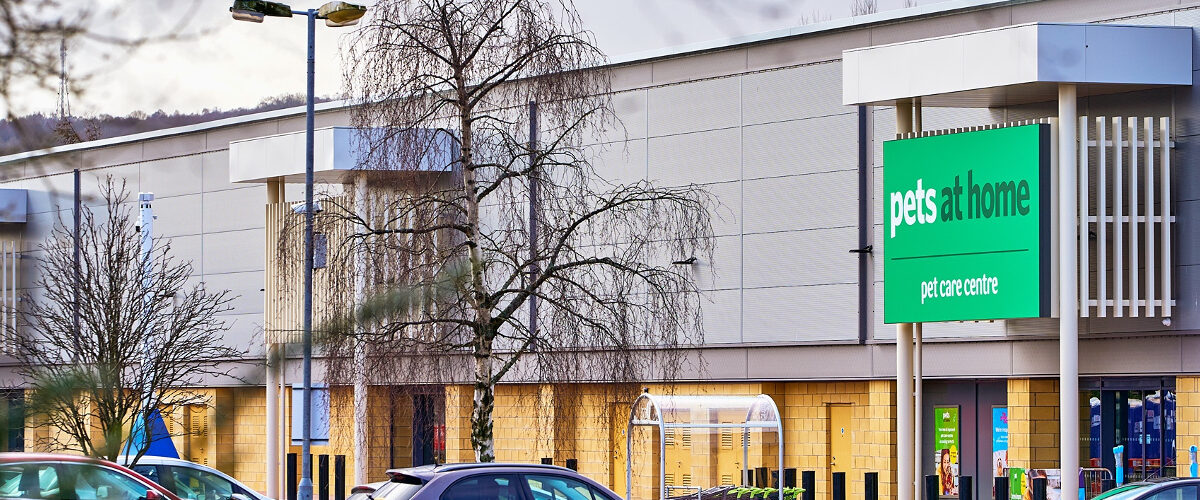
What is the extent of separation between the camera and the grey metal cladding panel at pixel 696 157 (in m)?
30.8

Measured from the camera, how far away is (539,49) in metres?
22.5

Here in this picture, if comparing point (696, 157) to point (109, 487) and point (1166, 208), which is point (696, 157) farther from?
point (109, 487)

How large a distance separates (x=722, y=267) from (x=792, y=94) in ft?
12.2

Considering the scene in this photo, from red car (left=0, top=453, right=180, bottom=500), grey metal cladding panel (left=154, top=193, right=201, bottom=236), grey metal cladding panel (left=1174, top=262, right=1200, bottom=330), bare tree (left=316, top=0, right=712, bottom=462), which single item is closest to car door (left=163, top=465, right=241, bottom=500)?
bare tree (left=316, top=0, right=712, bottom=462)

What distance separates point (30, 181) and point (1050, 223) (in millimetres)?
21488

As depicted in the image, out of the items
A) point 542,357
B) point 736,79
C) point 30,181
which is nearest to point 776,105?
point 736,79

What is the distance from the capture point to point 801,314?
97.3ft

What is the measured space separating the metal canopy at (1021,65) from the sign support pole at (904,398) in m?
0.44

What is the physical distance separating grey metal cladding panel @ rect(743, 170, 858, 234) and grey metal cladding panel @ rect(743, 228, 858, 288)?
16 cm

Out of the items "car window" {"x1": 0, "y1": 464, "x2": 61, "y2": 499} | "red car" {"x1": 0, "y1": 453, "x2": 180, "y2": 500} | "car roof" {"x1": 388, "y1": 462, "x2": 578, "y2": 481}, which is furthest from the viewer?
"car roof" {"x1": 388, "y1": 462, "x2": 578, "y2": 481}

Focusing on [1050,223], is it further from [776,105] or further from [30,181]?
[30,181]

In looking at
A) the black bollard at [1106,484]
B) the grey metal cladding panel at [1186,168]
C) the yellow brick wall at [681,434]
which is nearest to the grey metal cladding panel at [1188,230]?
the grey metal cladding panel at [1186,168]

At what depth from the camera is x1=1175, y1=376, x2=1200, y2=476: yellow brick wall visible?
2342 cm

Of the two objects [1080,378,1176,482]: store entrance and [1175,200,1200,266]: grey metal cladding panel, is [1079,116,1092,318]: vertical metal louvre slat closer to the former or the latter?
[1175,200,1200,266]: grey metal cladding panel
